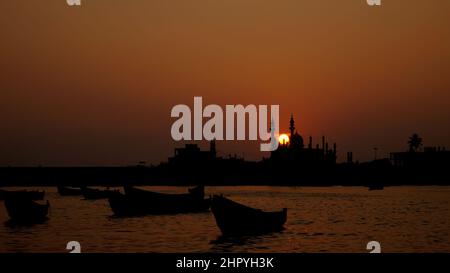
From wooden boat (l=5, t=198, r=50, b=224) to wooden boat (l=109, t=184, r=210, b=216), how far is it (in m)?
8.52

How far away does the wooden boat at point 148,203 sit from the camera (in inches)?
2432

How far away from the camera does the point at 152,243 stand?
4147 cm

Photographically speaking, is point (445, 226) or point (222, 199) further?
point (445, 226)

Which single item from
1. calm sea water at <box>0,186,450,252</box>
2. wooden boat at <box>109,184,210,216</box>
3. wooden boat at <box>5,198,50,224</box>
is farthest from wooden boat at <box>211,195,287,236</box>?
wooden boat at <box>109,184,210,216</box>

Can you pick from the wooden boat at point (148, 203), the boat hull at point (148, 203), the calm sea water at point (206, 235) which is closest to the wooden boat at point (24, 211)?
the calm sea water at point (206, 235)

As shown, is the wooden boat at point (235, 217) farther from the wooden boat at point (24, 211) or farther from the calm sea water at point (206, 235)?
the wooden boat at point (24, 211)

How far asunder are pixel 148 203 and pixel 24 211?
457 inches

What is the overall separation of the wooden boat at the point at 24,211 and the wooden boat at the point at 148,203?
852 cm

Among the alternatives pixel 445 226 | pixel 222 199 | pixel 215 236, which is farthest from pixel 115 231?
pixel 445 226

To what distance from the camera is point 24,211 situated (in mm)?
53625

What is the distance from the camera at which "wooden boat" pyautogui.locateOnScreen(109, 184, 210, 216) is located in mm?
61781
